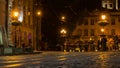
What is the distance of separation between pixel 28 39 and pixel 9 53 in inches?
1125

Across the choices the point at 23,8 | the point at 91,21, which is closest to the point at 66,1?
the point at 23,8

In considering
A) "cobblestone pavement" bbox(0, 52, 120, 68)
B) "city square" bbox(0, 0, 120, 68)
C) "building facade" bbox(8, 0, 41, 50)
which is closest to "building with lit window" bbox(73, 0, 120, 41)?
"city square" bbox(0, 0, 120, 68)

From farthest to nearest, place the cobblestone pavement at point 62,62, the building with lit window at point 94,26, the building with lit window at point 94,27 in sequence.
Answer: the building with lit window at point 94,27 < the building with lit window at point 94,26 < the cobblestone pavement at point 62,62

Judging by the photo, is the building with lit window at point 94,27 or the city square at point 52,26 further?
the building with lit window at point 94,27

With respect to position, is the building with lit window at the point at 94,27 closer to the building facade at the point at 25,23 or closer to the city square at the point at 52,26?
the city square at the point at 52,26

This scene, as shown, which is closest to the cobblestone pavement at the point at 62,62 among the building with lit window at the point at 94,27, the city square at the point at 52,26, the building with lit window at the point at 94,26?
the city square at the point at 52,26

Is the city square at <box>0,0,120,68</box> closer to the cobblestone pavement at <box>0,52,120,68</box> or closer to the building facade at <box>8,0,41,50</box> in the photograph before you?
the building facade at <box>8,0,41,50</box>

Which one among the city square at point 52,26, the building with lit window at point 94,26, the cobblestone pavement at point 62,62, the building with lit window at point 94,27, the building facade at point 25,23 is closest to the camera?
the cobblestone pavement at point 62,62

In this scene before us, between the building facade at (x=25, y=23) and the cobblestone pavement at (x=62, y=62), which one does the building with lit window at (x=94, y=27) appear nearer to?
the building facade at (x=25, y=23)

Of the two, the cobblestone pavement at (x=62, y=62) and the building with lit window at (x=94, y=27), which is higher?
the building with lit window at (x=94, y=27)

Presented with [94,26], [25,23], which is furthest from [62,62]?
[94,26]

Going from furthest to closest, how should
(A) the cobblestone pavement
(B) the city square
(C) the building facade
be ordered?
(C) the building facade
(B) the city square
(A) the cobblestone pavement

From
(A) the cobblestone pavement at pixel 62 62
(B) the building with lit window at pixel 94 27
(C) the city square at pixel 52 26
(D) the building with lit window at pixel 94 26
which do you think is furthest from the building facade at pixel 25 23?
(B) the building with lit window at pixel 94 27

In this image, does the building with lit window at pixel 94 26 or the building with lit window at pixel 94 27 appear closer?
the building with lit window at pixel 94 26
